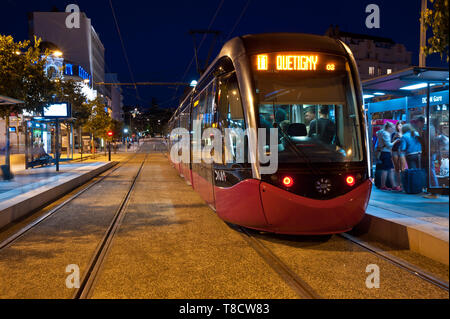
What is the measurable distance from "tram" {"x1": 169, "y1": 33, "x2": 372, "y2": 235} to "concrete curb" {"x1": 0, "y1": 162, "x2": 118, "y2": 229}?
4246 millimetres

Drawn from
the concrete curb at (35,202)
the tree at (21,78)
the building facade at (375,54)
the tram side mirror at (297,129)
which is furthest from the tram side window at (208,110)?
the building facade at (375,54)

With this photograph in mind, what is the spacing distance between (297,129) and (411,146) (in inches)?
200

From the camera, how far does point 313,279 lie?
439 centimetres

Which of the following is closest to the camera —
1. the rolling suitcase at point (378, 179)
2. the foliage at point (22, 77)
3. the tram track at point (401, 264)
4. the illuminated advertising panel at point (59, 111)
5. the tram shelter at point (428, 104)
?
the tram track at point (401, 264)

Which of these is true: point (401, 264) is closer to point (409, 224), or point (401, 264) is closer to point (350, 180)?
point (409, 224)

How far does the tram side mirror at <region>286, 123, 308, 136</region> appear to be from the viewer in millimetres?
5820

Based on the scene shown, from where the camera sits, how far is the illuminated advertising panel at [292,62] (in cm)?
598

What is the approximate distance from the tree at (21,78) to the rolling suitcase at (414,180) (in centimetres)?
1185

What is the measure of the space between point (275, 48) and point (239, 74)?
639 mm

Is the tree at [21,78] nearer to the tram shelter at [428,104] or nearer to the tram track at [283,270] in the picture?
the tram track at [283,270]

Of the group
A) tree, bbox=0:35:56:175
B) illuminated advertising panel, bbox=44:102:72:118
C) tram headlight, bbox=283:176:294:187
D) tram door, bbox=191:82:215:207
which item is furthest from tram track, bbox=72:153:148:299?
illuminated advertising panel, bbox=44:102:72:118

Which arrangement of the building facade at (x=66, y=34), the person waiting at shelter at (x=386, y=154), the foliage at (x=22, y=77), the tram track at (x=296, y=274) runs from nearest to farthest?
the tram track at (x=296, y=274) → the person waiting at shelter at (x=386, y=154) → the foliage at (x=22, y=77) → the building facade at (x=66, y=34)
